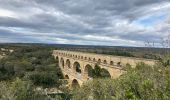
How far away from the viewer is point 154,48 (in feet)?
32.4

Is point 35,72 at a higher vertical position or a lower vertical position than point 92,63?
lower

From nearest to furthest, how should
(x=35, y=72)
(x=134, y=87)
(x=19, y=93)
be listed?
1. (x=134, y=87)
2. (x=19, y=93)
3. (x=35, y=72)

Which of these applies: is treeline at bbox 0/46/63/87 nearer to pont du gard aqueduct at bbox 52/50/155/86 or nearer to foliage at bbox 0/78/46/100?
pont du gard aqueduct at bbox 52/50/155/86

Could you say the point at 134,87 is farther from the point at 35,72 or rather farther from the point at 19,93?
the point at 35,72

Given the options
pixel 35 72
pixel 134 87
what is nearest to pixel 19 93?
pixel 134 87

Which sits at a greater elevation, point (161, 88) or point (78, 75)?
point (161, 88)

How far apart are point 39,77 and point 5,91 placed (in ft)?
73.3

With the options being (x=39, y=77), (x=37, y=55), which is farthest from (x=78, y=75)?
(x=37, y=55)

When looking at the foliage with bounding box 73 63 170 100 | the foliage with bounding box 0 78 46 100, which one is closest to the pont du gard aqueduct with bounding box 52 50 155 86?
the foliage with bounding box 73 63 170 100

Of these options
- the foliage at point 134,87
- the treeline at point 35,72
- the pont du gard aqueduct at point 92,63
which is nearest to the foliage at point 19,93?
the foliage at point 134,87

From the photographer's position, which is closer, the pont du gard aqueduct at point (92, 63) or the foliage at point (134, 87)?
the foliage at point (134, 87)

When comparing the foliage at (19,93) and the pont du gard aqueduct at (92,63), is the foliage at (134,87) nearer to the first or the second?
the foliage at (19,93)

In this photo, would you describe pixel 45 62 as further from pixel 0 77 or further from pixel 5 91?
pixel 5 91

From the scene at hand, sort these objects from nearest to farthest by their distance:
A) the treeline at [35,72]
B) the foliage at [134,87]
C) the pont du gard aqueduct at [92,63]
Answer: the foliage at [134,87], the pont du gard aqueduct at [92,63], the treeline at [35,72]
